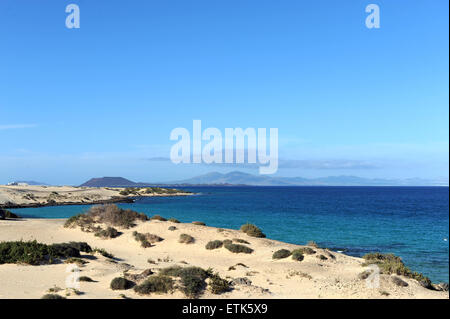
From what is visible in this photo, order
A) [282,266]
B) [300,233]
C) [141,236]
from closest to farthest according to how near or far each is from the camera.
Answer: [282,266]
[141,236]
[300,233]

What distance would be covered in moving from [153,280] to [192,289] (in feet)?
6.08

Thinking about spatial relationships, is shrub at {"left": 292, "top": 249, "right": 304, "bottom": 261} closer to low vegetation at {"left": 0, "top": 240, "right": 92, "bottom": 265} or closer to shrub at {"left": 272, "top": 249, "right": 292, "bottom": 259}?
shrub at {"left": 272, "top": 249, "right": 292, "bottom": 259}

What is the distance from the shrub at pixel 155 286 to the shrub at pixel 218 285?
1.83 metres

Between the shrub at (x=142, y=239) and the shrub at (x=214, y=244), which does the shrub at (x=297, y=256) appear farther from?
the shrub at (x=142, y=239)

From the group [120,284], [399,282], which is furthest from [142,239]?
[399,282]

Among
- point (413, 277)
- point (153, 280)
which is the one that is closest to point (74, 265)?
point (153, 280)

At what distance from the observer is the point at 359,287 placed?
1712 centimetres

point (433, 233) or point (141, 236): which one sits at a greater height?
point (141, 236)

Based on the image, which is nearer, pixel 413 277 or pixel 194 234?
pixel 413 277

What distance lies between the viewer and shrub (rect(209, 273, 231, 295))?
15.7 m

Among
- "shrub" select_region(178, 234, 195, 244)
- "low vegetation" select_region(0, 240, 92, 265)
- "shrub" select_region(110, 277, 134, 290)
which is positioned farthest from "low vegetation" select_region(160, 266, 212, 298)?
"shrub" select_region(178, 234, 195, 244)

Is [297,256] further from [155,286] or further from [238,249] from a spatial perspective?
[155,286]
